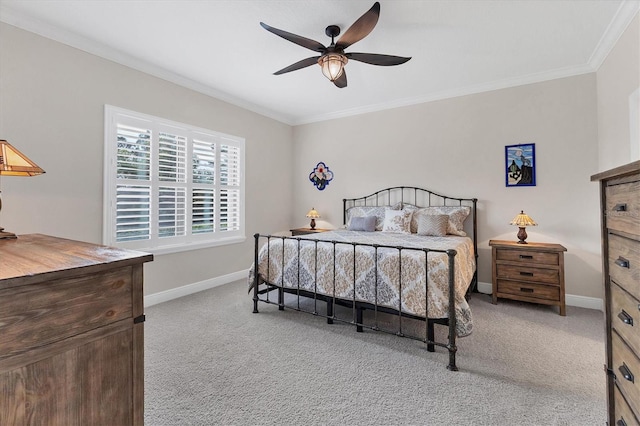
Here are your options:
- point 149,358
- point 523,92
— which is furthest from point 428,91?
point 149,358

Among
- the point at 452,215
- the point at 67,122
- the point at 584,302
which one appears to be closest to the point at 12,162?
the point at 67,122

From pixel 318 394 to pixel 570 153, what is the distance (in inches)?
154

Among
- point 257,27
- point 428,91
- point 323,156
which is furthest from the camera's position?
point 323,156

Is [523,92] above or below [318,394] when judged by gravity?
above

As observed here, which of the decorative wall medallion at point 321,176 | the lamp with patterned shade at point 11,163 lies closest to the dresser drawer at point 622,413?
the lamp with patterned shade at point 11,163

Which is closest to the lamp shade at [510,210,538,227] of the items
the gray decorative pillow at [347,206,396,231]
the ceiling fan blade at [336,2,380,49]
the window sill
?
the gray decorative pillow at [347,206,396,231]

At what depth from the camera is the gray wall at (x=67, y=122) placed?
2.48 metres

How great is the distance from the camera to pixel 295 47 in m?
2.99

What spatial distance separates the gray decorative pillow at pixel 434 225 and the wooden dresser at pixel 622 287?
2434mm

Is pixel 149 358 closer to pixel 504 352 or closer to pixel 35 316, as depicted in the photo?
pixel 35 316

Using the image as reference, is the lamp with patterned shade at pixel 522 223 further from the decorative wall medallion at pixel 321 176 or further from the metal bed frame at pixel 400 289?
the decorative wall medallion at pixel 321 176

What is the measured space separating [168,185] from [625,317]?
13.1 feet

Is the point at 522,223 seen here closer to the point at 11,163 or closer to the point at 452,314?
the point at 452,314

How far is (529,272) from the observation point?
334 cm
